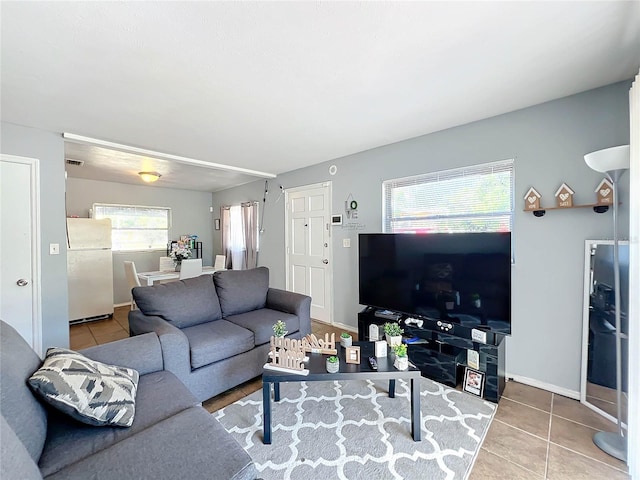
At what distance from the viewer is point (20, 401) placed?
104 cm

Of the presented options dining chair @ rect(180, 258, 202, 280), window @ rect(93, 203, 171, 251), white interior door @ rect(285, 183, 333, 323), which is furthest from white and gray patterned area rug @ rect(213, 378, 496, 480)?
window @ rect(93, 203, 171, 251)

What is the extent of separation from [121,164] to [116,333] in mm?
2428

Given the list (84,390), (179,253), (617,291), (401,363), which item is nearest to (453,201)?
(617,291)

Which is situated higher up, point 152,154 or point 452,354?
point 152,154

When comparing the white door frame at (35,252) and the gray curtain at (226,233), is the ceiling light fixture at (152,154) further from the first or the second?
the gray curtain at (226,233)

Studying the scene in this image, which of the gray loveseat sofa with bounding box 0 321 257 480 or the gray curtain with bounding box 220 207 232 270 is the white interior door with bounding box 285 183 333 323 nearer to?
the gray curtain with bounding box 220 207 232 270

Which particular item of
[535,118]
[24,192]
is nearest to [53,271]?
[24,192]

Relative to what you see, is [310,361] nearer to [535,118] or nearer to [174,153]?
[535,118]

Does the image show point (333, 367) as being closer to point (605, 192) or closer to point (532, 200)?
point (532, 200)

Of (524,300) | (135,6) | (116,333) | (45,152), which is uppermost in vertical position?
(135,6)

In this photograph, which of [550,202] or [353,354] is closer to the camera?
[353,354]

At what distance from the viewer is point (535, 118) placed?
2.29 m

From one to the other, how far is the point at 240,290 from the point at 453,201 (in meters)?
2.45

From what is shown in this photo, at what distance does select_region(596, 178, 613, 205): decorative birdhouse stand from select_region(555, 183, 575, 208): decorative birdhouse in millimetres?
149
